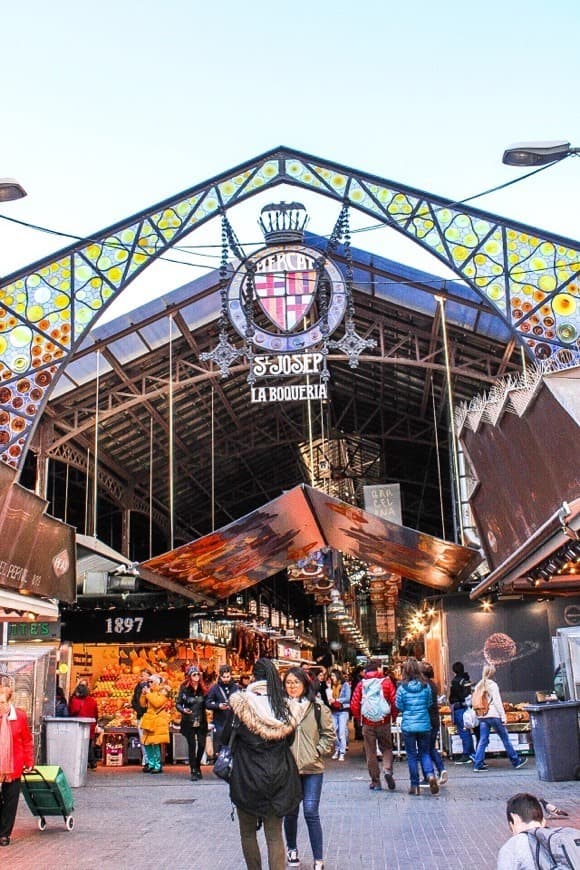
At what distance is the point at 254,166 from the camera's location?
1430cm

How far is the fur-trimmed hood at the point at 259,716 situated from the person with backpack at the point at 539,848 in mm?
1988

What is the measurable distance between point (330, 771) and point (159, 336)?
28.5ft

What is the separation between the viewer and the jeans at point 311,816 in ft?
20.1

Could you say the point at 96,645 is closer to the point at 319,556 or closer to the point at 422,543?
the point at 319,556

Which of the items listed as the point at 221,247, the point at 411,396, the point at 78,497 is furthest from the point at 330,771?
the point at 78,497

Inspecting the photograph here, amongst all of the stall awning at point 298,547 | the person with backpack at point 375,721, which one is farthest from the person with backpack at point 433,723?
the stall awning at point 298,547

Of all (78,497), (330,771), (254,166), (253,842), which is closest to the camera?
(253,842)

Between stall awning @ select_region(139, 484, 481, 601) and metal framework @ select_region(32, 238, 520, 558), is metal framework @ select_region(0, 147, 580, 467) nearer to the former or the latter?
metal framework @ select_region(32, 238, 520, 558)

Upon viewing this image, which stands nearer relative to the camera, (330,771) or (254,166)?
(330,771)

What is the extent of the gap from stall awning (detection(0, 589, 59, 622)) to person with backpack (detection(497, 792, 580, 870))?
752 centimetres

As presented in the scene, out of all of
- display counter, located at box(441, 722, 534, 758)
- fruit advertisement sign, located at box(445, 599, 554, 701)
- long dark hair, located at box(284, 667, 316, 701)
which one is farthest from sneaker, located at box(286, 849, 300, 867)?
fruit advertisement sign, located at box(445, 599, 554, 701)

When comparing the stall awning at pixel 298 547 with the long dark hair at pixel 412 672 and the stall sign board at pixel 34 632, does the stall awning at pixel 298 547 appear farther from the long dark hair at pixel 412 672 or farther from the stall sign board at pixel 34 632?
the stall sign board at pixel 34 632

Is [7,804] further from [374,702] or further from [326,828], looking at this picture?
[374,702]

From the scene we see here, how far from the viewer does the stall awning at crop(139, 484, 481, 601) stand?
12508mm
